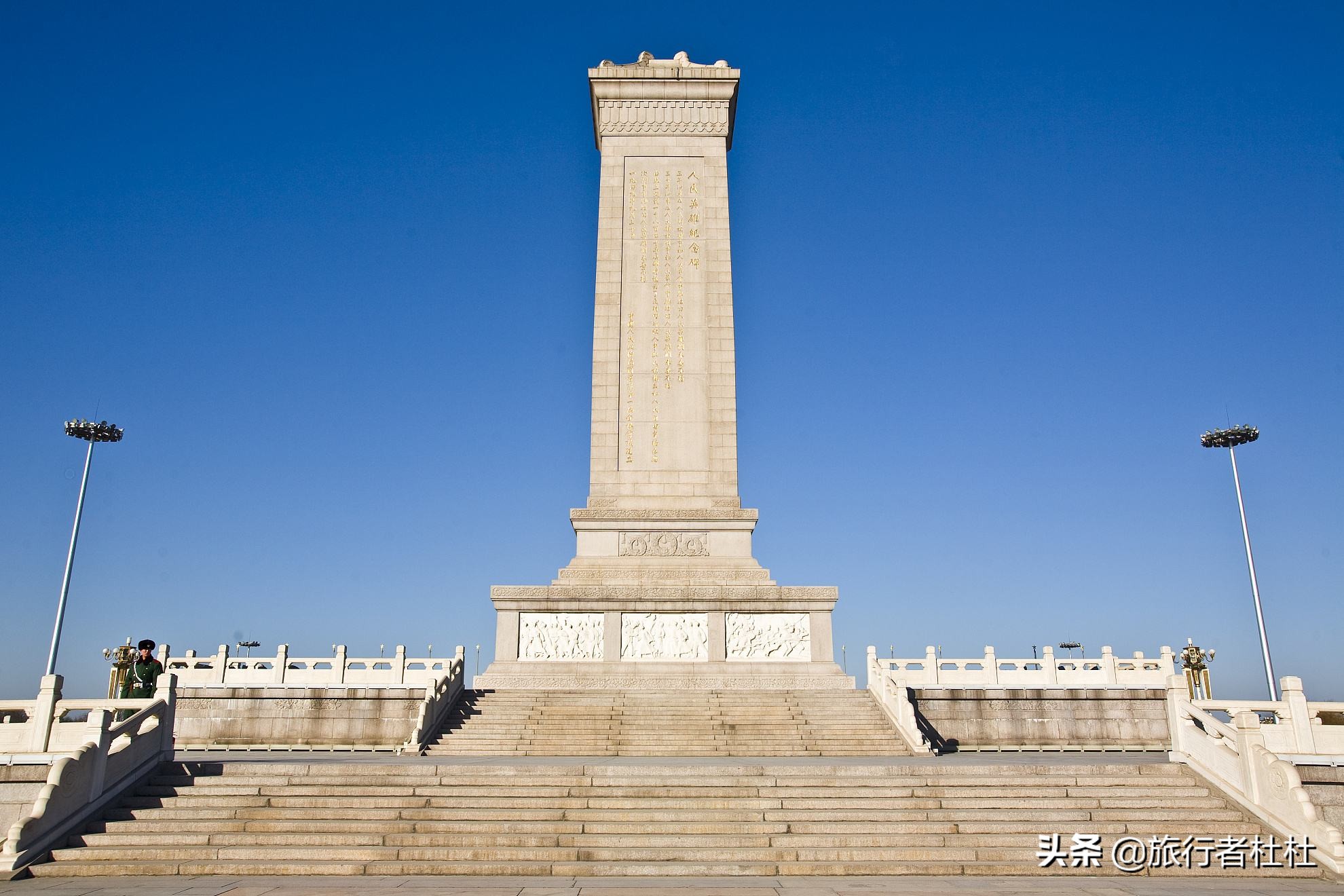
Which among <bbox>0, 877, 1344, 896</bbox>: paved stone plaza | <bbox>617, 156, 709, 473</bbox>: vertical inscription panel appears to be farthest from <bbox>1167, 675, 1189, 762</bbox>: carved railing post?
<bbox>617, 156, 709, 473</bbox>: vertical inscription panel

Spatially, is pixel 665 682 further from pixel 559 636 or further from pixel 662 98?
pixel 662 98

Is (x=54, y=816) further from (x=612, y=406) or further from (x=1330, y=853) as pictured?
(x=612, y=406)

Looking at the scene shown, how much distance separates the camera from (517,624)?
18.8m

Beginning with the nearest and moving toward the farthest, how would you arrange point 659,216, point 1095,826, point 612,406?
point 1095,826 → point 612,406 → point 659,216

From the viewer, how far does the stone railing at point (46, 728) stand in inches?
402

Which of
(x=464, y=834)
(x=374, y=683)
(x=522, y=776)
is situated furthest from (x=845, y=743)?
(x=374, y=683)

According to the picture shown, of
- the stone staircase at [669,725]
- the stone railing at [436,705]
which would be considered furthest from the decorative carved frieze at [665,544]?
the stone railing at [436,705]

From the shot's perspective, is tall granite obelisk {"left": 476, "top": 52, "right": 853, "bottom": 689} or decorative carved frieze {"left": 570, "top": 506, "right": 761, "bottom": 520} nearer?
tall granite obelisk {"left": 476, "top": 52, "right": 853, "bottom": 689}

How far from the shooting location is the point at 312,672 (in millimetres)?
17422

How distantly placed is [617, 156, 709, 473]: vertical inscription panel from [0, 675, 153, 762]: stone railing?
1259 cm

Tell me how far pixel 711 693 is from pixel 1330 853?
1022cm

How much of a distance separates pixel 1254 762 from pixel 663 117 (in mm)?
19642

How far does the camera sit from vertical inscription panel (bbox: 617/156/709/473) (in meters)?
21.6

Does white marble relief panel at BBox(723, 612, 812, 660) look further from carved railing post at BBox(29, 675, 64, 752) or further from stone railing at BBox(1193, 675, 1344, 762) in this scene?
carved railing post at BBox(29, 675, 64, 752)
